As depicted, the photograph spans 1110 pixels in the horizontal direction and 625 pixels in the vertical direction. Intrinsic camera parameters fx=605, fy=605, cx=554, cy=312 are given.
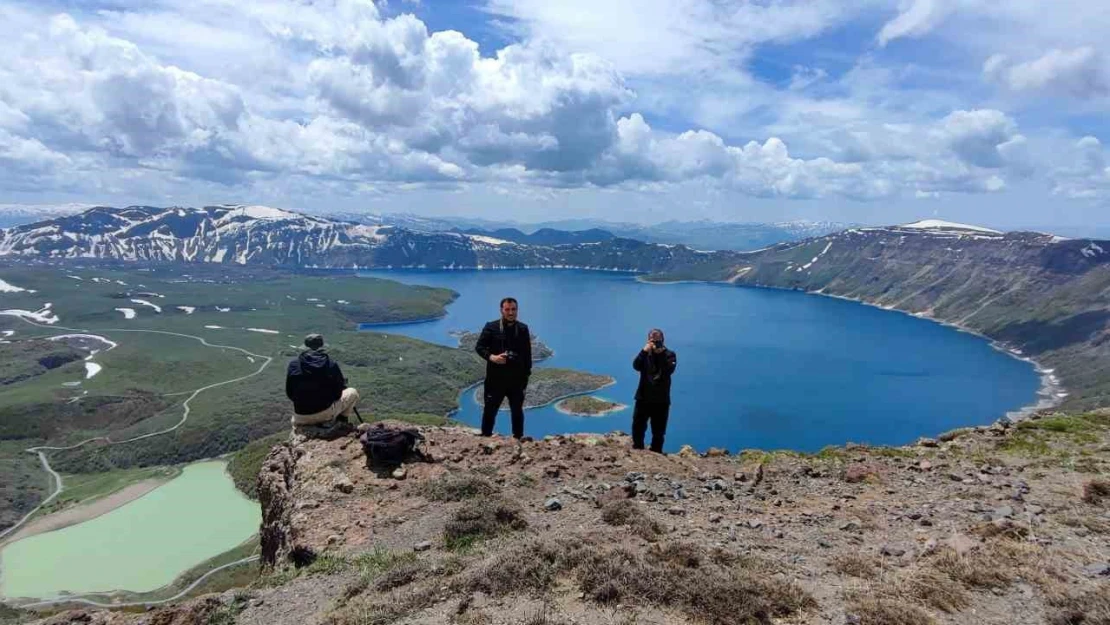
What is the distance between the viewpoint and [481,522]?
10.0 m

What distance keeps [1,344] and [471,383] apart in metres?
157

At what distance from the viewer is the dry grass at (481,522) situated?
9.81 meters

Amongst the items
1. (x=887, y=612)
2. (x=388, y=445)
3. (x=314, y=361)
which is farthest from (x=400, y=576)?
(x=314, y=361)

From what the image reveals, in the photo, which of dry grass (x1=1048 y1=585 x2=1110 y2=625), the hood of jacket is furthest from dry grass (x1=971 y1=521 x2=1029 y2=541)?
the hood of jacket

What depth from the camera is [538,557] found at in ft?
26.9

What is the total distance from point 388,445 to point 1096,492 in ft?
44.2

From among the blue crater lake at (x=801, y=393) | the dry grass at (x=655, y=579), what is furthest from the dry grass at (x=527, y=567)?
the blue crater lake at (x=801, y=393)

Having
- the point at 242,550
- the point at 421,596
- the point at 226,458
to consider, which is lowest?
the point at 226,458

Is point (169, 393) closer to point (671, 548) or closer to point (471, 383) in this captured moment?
point (471, 383)

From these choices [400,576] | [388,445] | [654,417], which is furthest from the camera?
[654,417]

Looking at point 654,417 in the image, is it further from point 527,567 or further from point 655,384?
point 527,567

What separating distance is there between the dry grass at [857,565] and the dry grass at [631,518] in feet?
8.46

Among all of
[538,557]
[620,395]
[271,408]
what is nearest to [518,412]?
[538,557]

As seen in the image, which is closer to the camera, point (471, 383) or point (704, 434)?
point (704, 434)
